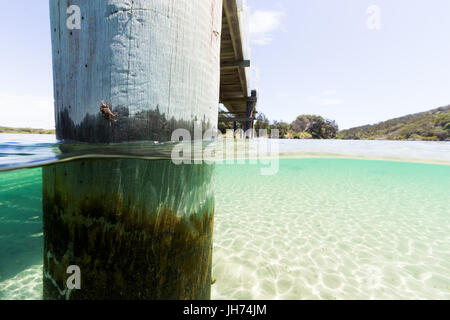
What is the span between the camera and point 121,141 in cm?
126

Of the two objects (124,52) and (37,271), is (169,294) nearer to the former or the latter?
(124,52)

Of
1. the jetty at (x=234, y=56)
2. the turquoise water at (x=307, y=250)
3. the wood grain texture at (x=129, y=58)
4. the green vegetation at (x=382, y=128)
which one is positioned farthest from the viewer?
the green vegetation at (x=382, y=128)

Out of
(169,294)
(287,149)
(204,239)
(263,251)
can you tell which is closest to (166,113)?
(204,239)

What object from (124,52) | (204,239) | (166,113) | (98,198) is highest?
(124,52)

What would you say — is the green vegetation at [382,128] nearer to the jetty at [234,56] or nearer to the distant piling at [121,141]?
the jetty at [234,56]

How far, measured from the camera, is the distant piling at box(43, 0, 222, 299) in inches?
47.4

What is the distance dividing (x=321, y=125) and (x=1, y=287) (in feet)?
197

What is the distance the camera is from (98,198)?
47.4 inches

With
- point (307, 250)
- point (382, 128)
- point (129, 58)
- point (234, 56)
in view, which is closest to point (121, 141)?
point (129, 58)

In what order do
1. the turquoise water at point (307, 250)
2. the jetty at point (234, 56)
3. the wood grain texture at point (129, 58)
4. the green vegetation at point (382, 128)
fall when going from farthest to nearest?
the green vegetation at point (382, 128), the jetty at point (234, 56), the turquoise water at point (307, 250), the wood grain texture at point (129, 58)

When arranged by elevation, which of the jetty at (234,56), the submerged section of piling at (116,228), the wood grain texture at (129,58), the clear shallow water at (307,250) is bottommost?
the clear shallow water at (307,250)

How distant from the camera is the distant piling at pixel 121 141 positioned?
3.95 feet

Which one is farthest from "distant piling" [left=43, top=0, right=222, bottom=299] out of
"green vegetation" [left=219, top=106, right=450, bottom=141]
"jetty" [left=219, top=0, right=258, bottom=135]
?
"green vegetation" [left=219, top=106, right=450, bottom=141]

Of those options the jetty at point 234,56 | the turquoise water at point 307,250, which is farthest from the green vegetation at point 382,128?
the turquoise water at point 307,250
